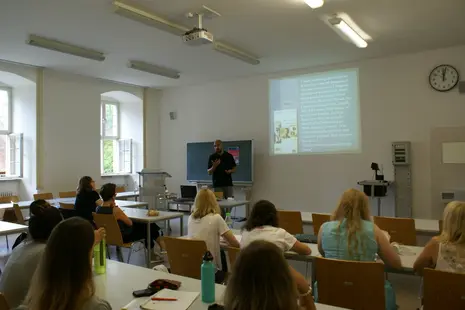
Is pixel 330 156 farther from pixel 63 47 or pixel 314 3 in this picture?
pixel 63 47

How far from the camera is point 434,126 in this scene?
6.39 m

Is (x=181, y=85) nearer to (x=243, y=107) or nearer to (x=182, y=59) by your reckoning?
(x=243, y=107)

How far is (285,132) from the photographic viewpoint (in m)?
7.88

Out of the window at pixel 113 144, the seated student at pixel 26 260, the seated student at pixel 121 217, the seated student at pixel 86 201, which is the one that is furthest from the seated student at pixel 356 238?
the window at pixel 113 144

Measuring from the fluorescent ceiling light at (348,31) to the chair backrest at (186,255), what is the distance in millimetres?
→ 3505

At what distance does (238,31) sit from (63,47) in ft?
8.96

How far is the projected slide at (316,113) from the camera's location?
7.13m

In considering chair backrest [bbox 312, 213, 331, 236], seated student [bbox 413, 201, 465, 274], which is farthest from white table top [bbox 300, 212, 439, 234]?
seated student [bbox 413, 201, 465, 274]

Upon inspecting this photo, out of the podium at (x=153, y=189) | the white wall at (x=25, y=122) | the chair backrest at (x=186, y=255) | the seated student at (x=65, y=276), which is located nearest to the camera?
the seated student at (x=65, y=276)

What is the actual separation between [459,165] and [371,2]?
3377mm

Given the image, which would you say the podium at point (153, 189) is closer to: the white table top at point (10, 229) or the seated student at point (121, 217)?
the seated student at point (121, 217)

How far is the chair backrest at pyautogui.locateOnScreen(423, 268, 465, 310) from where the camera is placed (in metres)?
1.93

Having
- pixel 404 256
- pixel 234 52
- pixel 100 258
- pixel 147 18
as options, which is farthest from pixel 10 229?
pixel 234 52

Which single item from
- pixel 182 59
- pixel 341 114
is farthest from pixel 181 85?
pixel 341 114
